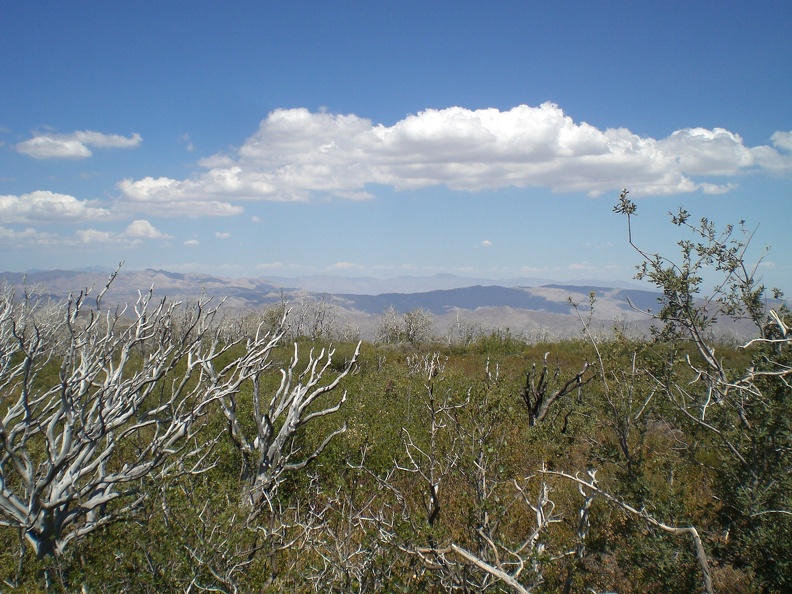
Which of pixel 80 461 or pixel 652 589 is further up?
pixel 80 461

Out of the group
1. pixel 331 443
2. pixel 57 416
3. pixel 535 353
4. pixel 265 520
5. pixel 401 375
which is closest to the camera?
pixel 57 416

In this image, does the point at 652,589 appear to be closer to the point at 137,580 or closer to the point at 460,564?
the point at 460,564

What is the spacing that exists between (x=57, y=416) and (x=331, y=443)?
548 cm

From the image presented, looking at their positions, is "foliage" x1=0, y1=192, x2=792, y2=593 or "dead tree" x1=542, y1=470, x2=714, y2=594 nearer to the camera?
"dead tree" x1=542, y1=470, x2=714, y2=594

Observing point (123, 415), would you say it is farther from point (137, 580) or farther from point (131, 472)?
point (137, 580)

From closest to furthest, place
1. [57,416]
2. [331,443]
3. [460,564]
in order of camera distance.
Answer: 1. [460,564]
2. [57,416]
3. [331,443]

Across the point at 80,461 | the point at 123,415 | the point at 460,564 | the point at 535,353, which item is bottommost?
the point at 535,353

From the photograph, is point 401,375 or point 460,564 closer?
point 460,564

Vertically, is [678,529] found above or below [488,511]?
above

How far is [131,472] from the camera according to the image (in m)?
5.73

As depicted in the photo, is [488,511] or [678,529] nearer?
[678,529]

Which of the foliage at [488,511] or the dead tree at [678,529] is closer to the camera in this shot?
the dead tree at [678,529]

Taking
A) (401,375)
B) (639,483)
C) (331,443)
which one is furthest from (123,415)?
(401,375)

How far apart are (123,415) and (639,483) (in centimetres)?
584
